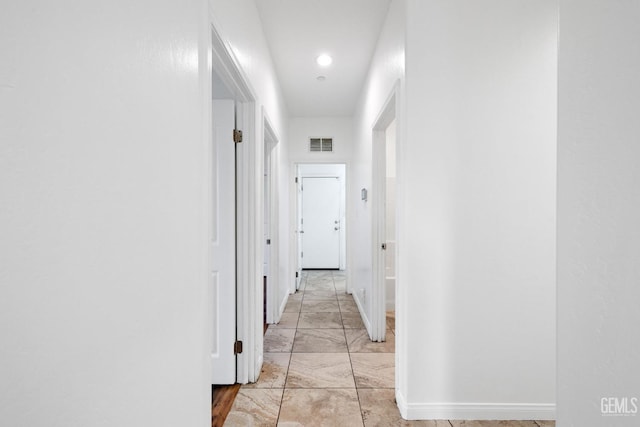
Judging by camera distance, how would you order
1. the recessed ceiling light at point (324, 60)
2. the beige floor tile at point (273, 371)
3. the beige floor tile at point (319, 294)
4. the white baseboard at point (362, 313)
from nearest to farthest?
the beige floor tile at point (273, 371) → the recessed ceiling light at point (324, 60) → the white baseboard at point (362, 313) → the beige floor tile at point (319, 294)

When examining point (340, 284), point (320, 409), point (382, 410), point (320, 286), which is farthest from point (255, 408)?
point (340, 284)

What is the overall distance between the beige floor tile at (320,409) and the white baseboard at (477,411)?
1.07 ft

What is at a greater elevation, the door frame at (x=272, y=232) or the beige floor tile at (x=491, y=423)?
the door frame at (x=272, y=232)

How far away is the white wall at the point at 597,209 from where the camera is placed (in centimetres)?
60

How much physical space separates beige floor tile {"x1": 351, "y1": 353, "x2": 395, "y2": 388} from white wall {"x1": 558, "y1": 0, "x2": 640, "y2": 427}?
5.69 ft

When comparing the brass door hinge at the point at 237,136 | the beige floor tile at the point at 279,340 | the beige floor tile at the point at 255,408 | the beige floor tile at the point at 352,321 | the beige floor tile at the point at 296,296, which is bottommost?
the beige floor tile at the point at 296,296

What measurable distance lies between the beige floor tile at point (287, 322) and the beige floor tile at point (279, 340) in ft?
0.31

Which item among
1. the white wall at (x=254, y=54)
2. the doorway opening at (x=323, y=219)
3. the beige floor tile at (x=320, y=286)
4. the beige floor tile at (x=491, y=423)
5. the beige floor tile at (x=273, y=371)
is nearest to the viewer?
the white wall at (x=254, y=54)

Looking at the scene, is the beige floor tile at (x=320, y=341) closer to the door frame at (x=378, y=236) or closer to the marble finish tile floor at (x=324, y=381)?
the marble finish tile floor at (x=324, y=381)

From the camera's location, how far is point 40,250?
0.54m

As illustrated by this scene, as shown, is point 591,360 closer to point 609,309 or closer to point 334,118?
point 609,309

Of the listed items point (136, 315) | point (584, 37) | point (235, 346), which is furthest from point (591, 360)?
point (235, 346)

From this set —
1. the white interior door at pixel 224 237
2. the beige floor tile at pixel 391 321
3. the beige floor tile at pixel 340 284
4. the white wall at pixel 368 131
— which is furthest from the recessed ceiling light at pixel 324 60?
the beige floor tile at pixel 340 284

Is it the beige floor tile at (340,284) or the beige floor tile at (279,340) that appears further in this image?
the beige floor tile at (340,284)
